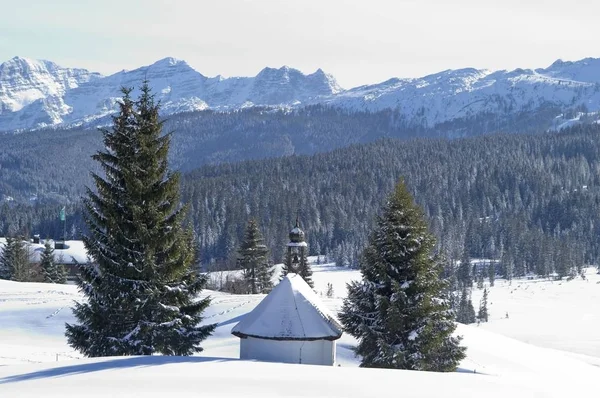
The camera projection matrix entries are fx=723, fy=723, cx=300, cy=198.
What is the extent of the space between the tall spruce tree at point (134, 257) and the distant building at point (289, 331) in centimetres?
335

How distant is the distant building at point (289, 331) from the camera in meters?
21.5

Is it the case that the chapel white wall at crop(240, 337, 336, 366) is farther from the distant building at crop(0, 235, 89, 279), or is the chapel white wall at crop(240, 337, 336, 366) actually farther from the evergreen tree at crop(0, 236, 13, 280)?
the distant building at crop(0, 235, 89, 279)

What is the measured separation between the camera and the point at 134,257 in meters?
23.9

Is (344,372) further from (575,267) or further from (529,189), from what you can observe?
(529,189)

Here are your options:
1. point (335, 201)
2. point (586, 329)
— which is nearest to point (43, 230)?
point (335, 201)

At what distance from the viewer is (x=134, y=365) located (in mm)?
18422

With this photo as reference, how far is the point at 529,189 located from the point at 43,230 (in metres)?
132

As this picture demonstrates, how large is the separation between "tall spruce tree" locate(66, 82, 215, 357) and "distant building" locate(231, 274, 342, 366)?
3347 mm

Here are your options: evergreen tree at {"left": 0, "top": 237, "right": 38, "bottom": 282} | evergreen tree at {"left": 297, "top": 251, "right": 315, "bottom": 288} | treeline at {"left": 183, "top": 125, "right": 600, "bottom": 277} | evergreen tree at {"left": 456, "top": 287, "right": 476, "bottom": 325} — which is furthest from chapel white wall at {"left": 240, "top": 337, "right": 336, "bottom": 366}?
treeline at {"left": 183, "top": 125, "right": 600, "bottom": 277}

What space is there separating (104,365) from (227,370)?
3.35m

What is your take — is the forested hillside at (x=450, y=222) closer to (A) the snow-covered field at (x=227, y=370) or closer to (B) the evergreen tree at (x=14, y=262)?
(B) the evergreen tree at (x=14, y=262)

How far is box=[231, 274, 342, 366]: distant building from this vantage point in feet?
70.7

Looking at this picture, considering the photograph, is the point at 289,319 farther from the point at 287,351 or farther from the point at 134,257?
the point at 134,257

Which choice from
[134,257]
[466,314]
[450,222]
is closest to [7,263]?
[134,257]
